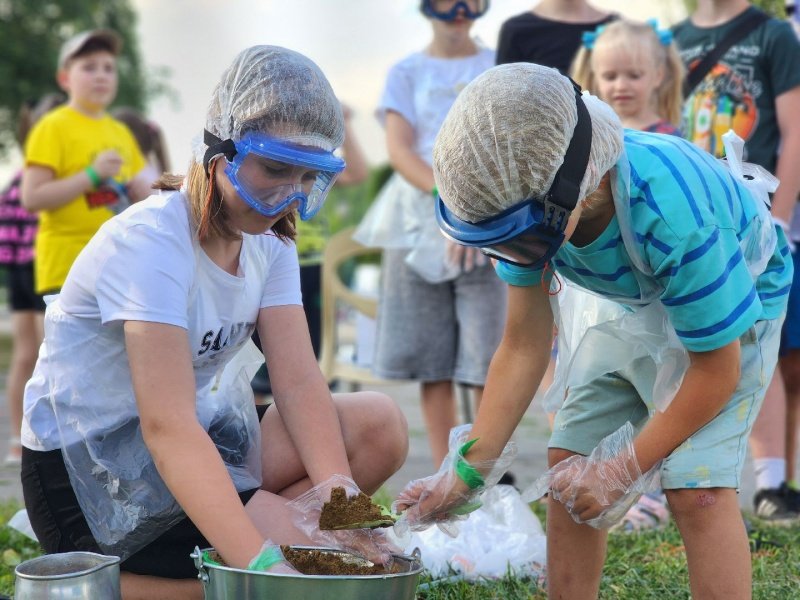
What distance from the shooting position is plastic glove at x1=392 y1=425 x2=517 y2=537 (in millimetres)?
2559

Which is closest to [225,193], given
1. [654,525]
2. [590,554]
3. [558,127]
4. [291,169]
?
[291,169]

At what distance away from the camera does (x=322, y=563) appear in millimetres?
2289

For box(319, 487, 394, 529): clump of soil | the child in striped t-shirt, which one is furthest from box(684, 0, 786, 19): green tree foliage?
box(319, 487, 394, 529): clump of soil

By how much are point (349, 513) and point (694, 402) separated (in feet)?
2.56

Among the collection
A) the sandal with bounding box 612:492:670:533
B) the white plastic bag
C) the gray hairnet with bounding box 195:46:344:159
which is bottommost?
the sandal with bounding box 612:492:670:533

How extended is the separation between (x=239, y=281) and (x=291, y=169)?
0.38 meters

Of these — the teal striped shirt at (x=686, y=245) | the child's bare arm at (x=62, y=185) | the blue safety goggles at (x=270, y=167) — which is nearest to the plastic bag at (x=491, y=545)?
the teal striped shirt at (x=686, y=245)

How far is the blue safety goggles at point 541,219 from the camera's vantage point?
Answer: 2.11 meters

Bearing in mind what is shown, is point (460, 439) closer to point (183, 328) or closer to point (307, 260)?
point (183, 328)

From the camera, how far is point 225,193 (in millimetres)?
2475

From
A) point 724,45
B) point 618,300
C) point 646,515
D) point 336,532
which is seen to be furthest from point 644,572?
point 724,45

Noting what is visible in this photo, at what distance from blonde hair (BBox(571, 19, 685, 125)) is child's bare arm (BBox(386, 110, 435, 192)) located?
2.33ft

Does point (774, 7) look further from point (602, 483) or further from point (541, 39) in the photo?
point (602, 483)

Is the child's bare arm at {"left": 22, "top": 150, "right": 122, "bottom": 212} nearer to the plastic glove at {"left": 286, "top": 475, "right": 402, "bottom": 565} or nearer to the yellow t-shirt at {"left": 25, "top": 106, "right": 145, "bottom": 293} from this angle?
the yellow t-shirt at {"left": 25, "top": 106, "right": 145, "bottom": 293}
